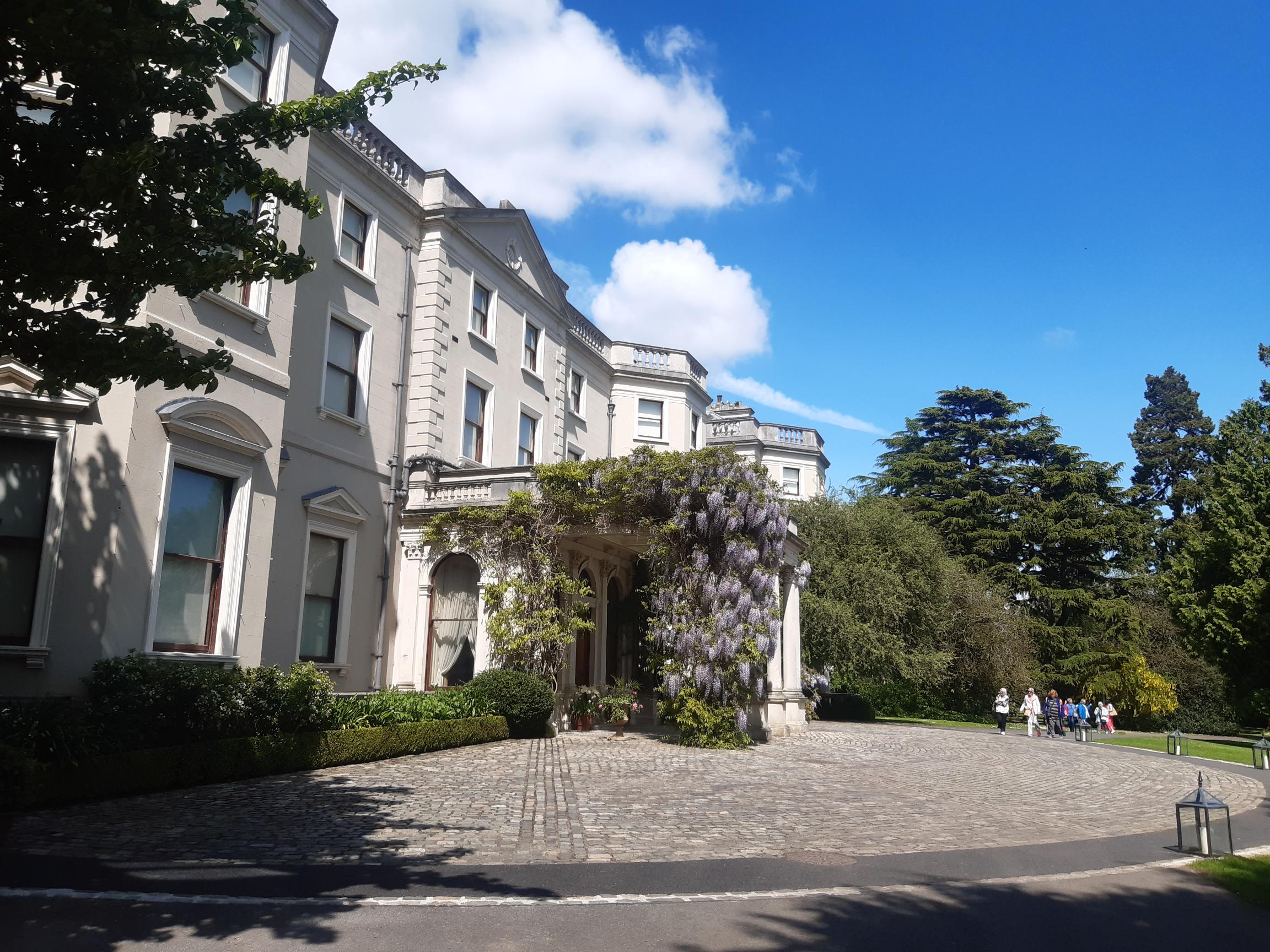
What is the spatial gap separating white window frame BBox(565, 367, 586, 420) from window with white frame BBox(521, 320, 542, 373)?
2.34 meters

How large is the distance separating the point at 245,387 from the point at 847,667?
77.3ft

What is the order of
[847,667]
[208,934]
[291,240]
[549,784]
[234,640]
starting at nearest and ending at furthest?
[208,934]
[549,784]
[234,640]
[291,240]
[847,667]

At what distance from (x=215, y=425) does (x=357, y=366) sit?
21.2 ft

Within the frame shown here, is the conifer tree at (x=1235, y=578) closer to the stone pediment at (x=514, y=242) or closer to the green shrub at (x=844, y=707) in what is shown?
the green shrub at (x=844, y=707)

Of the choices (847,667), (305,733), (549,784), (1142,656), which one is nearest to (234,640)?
(305,733)

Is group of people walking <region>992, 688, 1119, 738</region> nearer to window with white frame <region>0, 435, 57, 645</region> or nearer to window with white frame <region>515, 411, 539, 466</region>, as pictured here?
window with white frame <region>515, 411, 539, 466</region>

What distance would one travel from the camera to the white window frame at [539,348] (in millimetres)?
26375

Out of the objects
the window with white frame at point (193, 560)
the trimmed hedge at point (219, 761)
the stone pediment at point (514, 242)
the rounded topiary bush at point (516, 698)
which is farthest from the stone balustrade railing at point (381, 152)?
the trimmed hedge at point (219, 761)

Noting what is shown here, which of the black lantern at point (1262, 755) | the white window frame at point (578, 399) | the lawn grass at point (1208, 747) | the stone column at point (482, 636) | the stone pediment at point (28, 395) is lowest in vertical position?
the lawn grass at point (1208, 747)

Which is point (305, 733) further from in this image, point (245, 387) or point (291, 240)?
point (291, 240)

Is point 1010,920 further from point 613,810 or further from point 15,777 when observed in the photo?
point 15,777

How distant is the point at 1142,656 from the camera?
39.4m

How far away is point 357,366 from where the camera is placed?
2011 centimetres

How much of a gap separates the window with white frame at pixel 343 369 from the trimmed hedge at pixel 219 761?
24.8 ft
